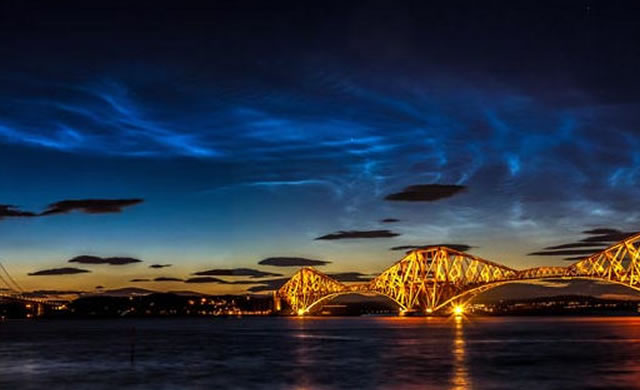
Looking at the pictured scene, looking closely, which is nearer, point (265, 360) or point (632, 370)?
point (632, 370)

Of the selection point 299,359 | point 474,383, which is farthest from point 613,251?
point 474,383

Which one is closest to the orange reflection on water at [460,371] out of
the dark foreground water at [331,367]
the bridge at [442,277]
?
the dark foreground water at [331,367]

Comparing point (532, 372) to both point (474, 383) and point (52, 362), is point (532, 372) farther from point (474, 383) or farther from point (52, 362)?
point (52, 362)

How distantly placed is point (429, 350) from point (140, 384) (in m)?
31.1

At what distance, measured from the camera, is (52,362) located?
5522 cm

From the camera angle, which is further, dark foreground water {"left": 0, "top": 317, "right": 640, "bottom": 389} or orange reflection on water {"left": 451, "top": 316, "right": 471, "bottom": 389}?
dark foreground water {"left": 0, "top": 317, "right": 640, "bottom": 389}

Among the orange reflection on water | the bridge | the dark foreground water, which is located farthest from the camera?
the bridge

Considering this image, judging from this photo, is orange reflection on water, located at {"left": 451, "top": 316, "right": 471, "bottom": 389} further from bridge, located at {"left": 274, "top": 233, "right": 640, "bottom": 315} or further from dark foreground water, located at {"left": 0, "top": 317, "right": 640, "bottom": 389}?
bridge, located at {"left": 274, "top": 233, "right": 640, "bottom": 315}

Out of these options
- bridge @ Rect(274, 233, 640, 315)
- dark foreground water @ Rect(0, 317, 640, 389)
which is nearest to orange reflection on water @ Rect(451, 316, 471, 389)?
dark foreground water @ Rect(0, 317, 640, 389)

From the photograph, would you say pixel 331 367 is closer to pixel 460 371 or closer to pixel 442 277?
pixel 460 371

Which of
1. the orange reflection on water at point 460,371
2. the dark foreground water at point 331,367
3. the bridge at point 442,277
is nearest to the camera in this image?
the orange reflection on water at point 460,371

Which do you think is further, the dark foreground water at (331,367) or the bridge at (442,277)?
the bridge at (442,277)

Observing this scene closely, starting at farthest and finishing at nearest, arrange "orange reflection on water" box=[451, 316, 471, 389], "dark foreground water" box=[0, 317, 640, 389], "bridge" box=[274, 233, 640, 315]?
"bridge" box=[274, 233, 640, 315] → "dark foreground water" box=[0, 317, 640, 389] → "orange reflection on water" box=[451, 316, 471, 389]

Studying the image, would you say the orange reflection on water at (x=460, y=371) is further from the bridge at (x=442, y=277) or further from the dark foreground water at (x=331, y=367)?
the bridge at (x=442, y=277)
